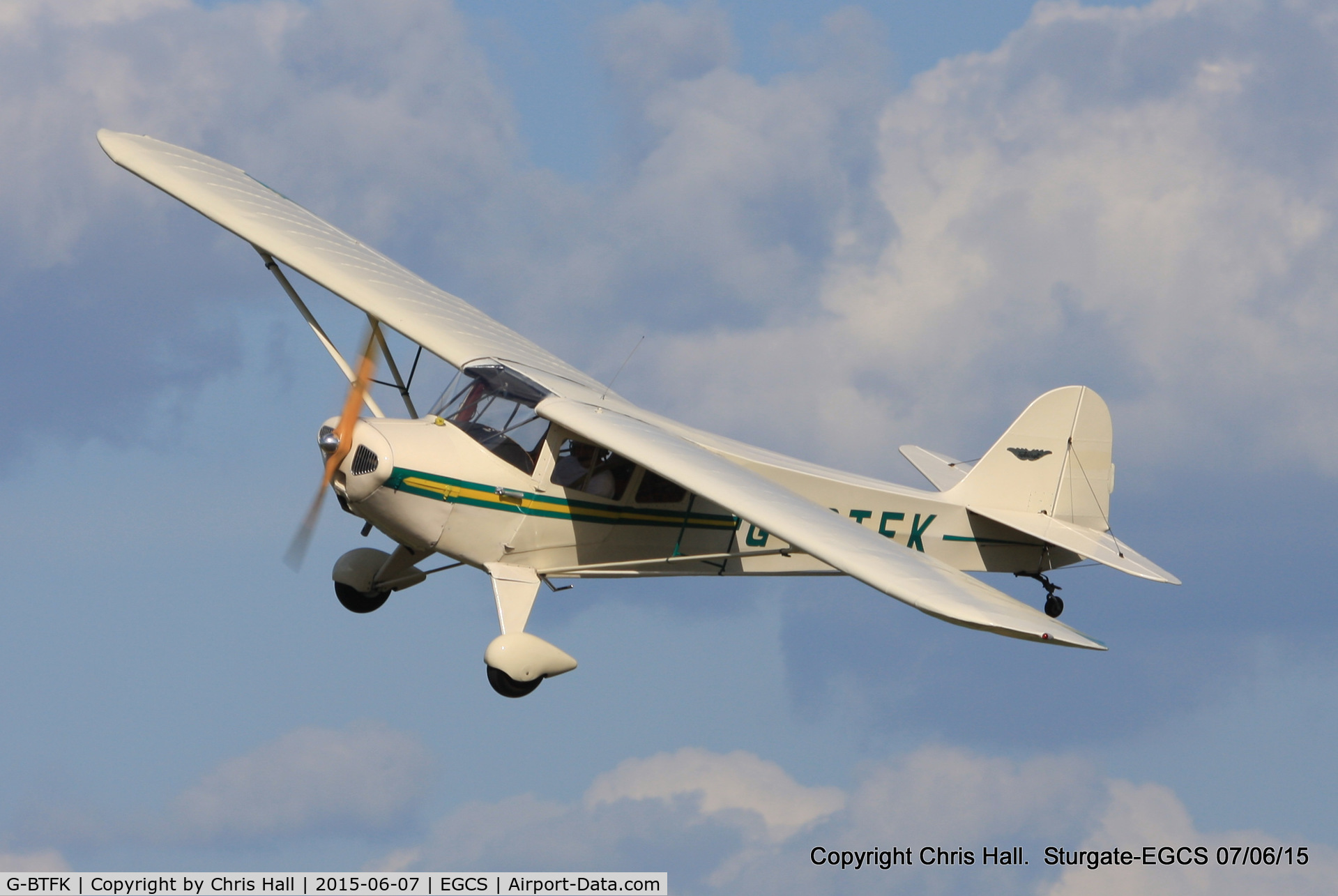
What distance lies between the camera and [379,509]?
14383 mm

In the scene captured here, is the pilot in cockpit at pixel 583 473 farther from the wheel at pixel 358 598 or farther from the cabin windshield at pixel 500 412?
the wheel at pixel 358 598

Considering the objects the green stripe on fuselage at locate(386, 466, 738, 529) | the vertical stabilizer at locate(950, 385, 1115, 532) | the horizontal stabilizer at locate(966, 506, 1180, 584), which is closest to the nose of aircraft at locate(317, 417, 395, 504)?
the green stripe on fuselage at locate(386, 466, 738, 529)

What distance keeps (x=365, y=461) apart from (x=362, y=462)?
3 cm

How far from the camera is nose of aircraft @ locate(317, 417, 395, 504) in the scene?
14.1 meters

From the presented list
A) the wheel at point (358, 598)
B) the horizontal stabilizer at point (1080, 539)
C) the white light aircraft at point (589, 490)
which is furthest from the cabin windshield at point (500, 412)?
the horizontal stabilizer at point (1080, 539)

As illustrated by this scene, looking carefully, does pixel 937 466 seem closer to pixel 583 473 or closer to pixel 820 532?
pixel 583 473

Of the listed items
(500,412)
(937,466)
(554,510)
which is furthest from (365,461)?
(937,466)

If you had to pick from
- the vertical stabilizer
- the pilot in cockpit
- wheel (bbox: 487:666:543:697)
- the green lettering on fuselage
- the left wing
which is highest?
the left wing

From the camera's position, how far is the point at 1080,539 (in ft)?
58.3

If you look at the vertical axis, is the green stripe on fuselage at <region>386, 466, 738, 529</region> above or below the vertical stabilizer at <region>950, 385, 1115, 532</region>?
below

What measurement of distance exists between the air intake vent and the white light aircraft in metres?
0.02

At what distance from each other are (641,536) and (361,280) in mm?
4576

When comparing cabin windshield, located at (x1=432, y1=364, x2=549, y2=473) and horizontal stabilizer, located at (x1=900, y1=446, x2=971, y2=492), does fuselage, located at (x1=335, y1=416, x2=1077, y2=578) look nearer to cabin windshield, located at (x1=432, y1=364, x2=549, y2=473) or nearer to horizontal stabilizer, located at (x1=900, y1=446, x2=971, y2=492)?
cabin windshield, located at (x1=432, y1=364, x2=549, y2=473)

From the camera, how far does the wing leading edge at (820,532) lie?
1177 centimetres
